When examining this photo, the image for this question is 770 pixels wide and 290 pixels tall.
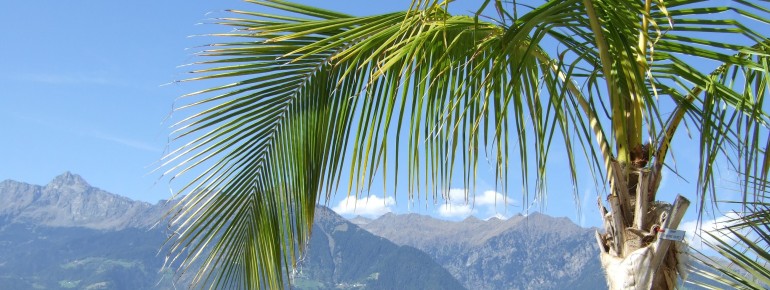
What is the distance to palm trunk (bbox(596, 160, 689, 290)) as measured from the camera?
2.22 meters

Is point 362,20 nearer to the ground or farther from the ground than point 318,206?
farther from the ground

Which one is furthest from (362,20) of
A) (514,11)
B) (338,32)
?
(514,11)

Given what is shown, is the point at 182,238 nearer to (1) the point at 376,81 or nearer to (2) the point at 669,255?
(1) the point at 376,81

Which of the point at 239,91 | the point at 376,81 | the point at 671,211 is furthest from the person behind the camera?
the point at 239,91

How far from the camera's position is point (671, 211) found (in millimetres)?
2248

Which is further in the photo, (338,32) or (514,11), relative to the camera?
(338,32)

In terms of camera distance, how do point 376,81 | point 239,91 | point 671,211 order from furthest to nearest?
point 239,91 → point 376,81 → point 671,211

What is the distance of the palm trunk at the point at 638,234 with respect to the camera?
222cm

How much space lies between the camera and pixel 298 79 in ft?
9.14

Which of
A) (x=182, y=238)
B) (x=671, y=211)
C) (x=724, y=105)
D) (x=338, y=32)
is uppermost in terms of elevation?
(x=338, y=32)

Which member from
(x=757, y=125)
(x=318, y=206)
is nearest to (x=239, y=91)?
(x=318, y=206)

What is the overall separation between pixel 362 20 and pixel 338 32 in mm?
98

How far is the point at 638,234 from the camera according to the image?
228 centimetres

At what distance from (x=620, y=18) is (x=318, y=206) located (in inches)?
41.6
